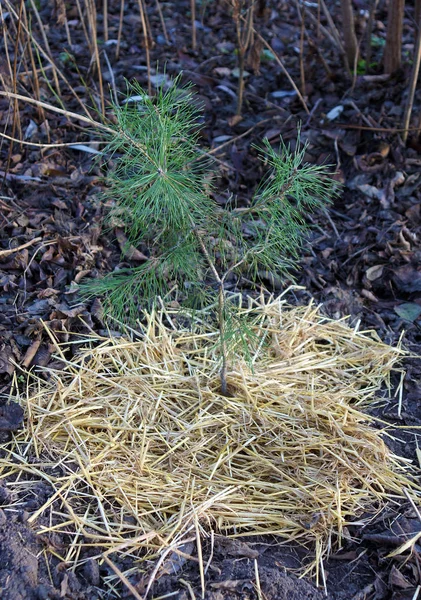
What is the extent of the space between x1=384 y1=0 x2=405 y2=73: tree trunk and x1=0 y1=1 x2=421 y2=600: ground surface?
0.07 meters

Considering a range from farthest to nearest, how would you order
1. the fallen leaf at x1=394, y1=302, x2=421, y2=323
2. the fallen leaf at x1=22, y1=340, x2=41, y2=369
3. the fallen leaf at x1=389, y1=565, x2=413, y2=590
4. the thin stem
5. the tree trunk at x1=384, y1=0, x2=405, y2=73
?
1. the tree trunk at x1=384, y1=0, x2=405, y2=73
2. the fallen leaf at x1=394, y1=302, x2=421, y2=323
3. the fallen leaf at x1=22, y1=340, x2=41, y2=369
4. the thin stem
5. the fallen leaf at x1=389, y1=565, x2=413, y2=590

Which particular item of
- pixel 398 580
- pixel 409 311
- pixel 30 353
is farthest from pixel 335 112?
pixel 398 580

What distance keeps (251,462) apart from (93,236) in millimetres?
1184

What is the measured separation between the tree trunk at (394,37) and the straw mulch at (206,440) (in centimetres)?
172

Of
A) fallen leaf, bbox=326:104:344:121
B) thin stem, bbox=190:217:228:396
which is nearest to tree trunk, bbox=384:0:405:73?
fallen leaf, bbox=326:104:344:121

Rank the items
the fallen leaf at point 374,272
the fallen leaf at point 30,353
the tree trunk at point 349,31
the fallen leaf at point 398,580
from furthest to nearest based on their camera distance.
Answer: the tree trunk at point 349,31, the fallen leaf at point 374,272, the fallen leaf at point 30,353, the fallen leaf at point 398,580

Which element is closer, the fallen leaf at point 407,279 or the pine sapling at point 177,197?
the pine sapling at point 177,197

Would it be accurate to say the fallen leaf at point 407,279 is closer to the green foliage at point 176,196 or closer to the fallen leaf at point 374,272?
the fallen leaf at point 374,272

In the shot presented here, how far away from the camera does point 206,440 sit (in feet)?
7.00

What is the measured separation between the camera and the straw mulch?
190 cm

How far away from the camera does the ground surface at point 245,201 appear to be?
176cm

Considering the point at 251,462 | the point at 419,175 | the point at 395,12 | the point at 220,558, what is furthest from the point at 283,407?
the point at 395,12

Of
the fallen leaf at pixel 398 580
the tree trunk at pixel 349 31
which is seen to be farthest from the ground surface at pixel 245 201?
the tree trunk at pixel 349 31

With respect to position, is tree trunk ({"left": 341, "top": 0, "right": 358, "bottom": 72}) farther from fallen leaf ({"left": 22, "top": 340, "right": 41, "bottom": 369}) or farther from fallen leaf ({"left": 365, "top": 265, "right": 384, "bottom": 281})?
fallen leaf ({"left": 22, "top": 340, "right": 41, "bottom": 369})
